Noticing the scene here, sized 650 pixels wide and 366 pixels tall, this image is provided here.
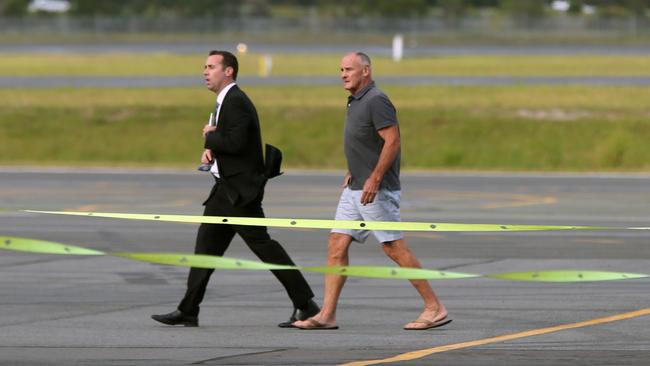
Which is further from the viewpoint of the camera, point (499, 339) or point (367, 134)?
point (367, 134)

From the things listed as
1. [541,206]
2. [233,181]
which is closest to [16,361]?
[233,181]

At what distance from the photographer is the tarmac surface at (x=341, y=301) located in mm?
8656

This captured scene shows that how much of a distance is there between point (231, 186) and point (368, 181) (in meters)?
0.97

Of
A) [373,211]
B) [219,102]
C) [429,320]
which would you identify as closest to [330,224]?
[373,211]

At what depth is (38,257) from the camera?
13266 mm

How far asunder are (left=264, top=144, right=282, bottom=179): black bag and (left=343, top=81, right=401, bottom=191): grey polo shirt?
1.64ft

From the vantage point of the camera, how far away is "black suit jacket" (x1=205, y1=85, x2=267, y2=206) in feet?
31.8

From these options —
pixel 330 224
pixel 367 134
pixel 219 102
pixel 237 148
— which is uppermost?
pixel 219 102

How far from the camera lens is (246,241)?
9.83 m

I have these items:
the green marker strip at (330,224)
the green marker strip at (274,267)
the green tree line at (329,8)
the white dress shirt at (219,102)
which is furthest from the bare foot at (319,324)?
the green tree line at (329,8)

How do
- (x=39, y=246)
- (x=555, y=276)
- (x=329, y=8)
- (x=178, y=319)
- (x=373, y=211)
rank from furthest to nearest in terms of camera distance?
(x=329, y=8)
(x=178, y=319)
(x=373, y=211)
(x=555, y=276)
(x=39, y=246)

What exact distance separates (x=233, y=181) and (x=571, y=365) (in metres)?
2.73

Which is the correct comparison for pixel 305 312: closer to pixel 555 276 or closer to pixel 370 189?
pixel 370 189

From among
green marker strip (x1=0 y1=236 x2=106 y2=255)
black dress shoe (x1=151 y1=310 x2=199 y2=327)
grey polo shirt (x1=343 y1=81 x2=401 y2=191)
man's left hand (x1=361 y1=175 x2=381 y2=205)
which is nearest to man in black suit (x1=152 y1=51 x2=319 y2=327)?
black dress shoe (x1=151 y1=310 x2=199 y2=327)
